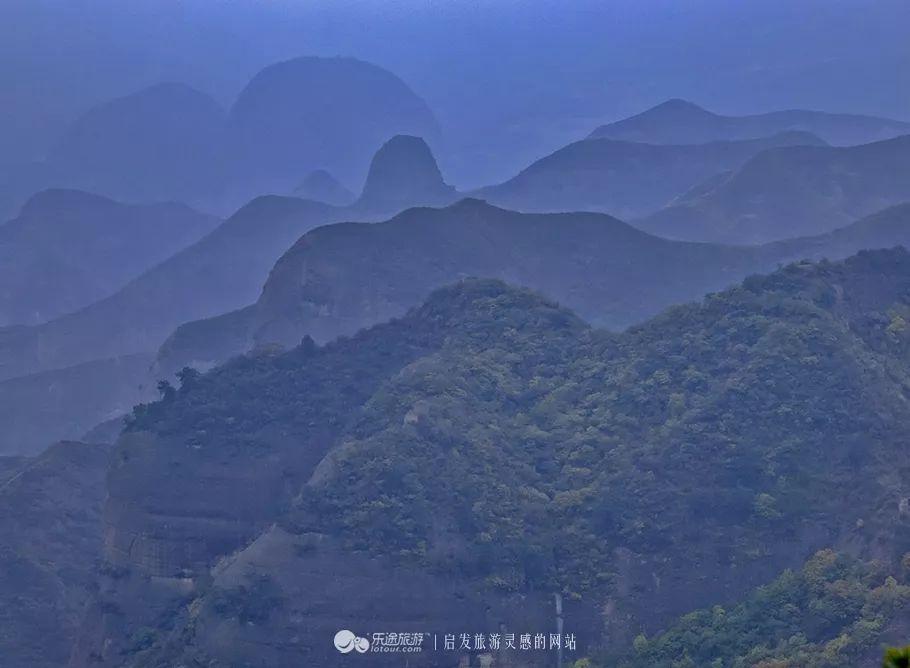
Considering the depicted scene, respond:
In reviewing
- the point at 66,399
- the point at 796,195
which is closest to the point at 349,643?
the point at 66,399

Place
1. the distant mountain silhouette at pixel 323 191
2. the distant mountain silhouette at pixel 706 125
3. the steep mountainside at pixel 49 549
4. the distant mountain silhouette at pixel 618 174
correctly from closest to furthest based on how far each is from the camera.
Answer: the steep mountainside at pixel 49 549
the distant mountain silhouette at pixel 618 174
the distant mountain silhouette at pixel 706 125
the distant mountain silhouette at pixel 323 191

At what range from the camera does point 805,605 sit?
22.1 m

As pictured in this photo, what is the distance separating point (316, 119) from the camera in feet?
310

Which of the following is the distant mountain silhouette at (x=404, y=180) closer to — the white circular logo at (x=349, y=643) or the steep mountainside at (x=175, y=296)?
the steep mountainside at (x=175, y=296)

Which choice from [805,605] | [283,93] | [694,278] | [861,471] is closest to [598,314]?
[694,278]

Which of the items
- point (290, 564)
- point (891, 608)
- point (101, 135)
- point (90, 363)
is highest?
point (101, 135)

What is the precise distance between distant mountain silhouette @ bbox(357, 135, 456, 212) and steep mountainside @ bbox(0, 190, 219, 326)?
15.8 metres

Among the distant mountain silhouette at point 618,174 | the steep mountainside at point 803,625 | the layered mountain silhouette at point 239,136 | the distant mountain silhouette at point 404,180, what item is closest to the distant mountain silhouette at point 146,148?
the layered mountain silhouette at point 239,136

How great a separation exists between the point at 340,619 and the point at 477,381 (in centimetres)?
684

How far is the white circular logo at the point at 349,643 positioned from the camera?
24.2 m

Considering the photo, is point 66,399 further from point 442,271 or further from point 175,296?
point 442,271

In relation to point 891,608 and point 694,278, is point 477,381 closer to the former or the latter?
point 891,608

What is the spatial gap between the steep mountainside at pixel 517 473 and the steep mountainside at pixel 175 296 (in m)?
32.4

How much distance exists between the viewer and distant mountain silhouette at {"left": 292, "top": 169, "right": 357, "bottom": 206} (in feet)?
269
